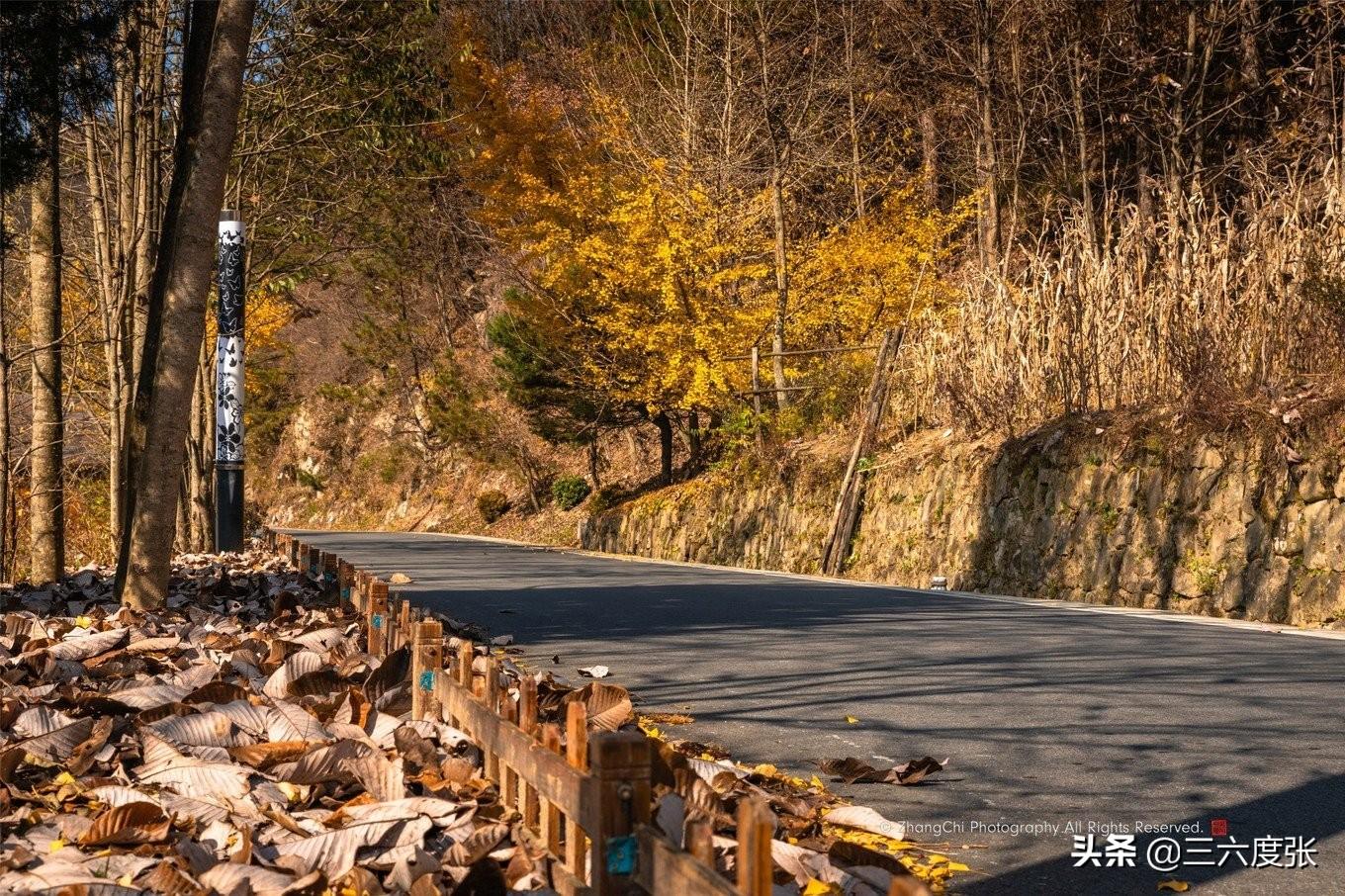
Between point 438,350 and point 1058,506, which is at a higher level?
point 438,350

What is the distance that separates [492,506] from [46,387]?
24559mm

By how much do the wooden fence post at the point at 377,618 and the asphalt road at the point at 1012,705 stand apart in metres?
1.31

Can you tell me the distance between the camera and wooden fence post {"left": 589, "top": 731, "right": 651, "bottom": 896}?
9.89 feet

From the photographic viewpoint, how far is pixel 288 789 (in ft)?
14.7

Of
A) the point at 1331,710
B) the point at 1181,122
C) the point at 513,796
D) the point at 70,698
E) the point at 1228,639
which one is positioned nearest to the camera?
the point at 513,796

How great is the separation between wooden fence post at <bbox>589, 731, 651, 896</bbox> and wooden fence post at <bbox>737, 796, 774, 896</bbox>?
68cm

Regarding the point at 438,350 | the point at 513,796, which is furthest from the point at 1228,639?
the point at 438,350

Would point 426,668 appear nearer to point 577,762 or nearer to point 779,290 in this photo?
point 577,762

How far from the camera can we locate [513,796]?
4.20 m

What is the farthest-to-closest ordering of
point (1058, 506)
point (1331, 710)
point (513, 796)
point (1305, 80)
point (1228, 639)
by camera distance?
point (1305, 80)
point (1058, 506)
point (1228, 639)
point (1331, 710)
point (513, 796)

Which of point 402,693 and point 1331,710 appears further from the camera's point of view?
point 1331,710

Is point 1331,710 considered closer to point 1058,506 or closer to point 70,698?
point 70,698

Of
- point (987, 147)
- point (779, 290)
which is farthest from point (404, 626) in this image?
point (987, 147)

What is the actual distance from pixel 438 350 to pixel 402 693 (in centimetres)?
4184
